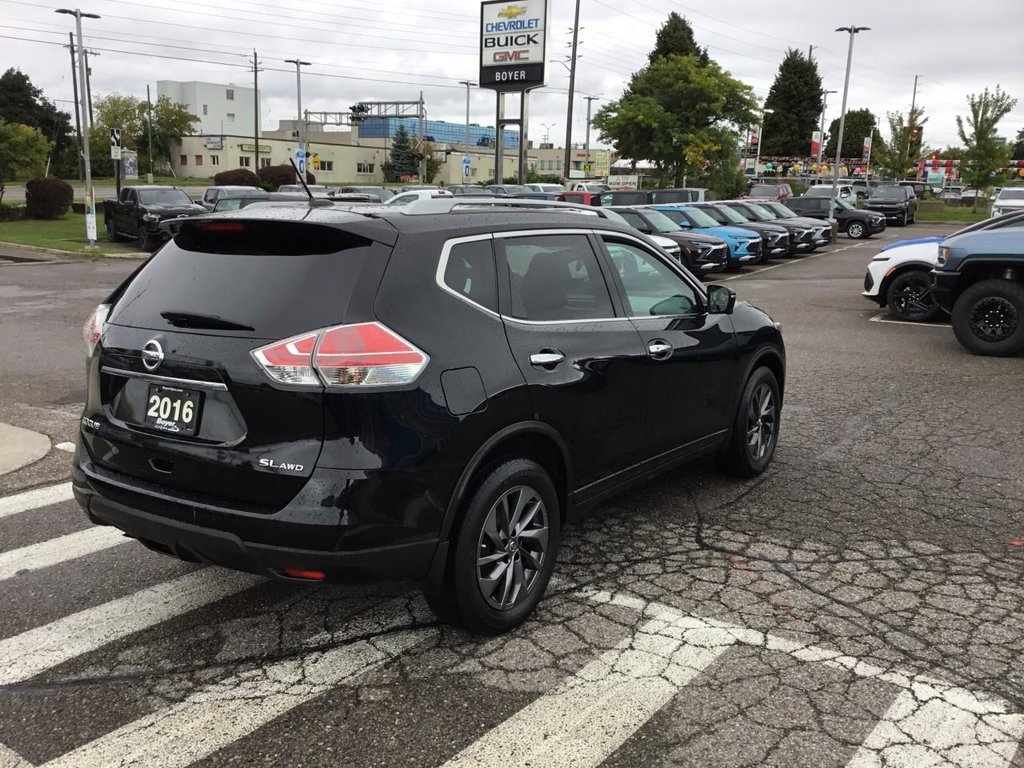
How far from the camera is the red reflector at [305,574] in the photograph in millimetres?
3226

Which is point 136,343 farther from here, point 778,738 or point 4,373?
point 4,373

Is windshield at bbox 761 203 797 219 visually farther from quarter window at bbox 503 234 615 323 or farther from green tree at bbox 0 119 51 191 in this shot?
green tree at bbox 0 119 51 191

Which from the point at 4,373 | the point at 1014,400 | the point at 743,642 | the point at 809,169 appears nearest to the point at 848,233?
the point at 1014,400

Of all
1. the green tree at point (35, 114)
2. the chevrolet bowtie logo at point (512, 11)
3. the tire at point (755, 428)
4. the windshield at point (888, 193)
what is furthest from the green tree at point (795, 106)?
the tire at point (755, 428)

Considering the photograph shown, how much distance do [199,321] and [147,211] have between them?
23698 millimetres

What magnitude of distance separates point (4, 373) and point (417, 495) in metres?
7.62

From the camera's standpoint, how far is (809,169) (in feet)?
268

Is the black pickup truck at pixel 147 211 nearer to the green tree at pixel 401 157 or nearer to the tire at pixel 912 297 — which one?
the tire at pixel 912 297

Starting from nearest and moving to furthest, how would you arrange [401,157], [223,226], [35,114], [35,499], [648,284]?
[223,226] < [648,284] < [35,499] < [35,114] < [401,157]

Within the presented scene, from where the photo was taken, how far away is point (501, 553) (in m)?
3.71

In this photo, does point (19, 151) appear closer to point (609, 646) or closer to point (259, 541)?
point (259, 541)

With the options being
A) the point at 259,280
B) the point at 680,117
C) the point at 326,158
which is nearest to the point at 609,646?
the point at 259,280

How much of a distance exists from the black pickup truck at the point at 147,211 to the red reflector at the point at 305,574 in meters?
22.9

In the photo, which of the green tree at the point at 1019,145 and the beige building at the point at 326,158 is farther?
the green tree at the point at 1019,145
